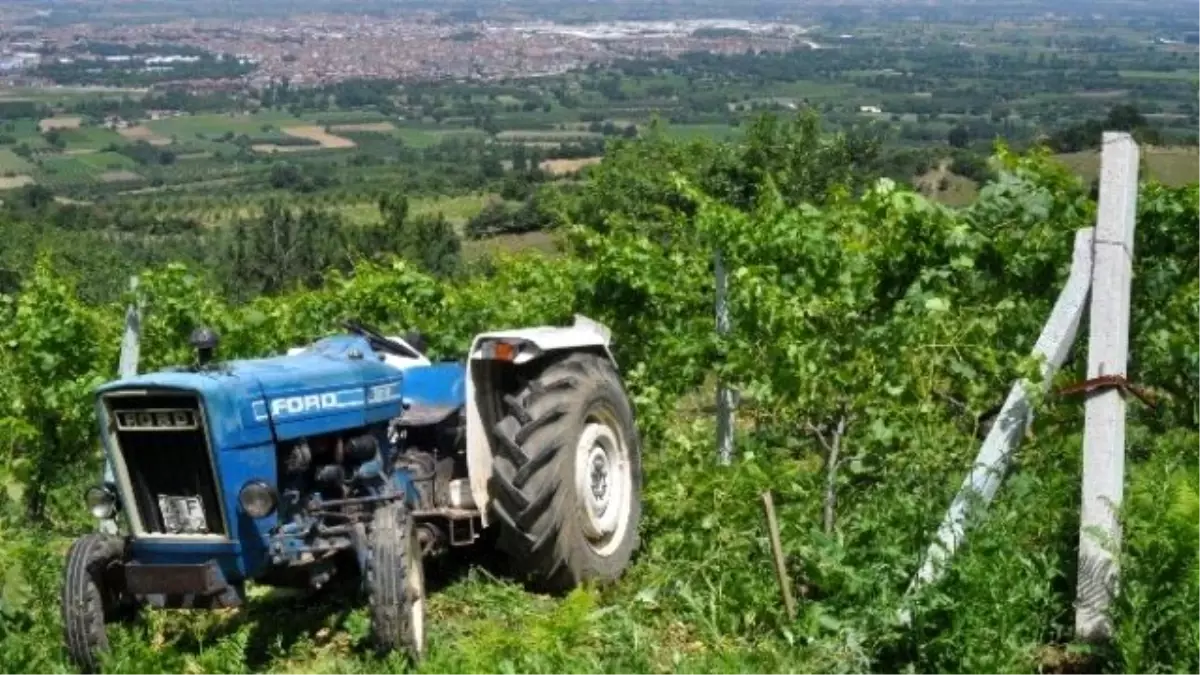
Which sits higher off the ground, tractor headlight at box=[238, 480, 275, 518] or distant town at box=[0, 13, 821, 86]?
tractor headlight at box=[238, 480, 275, 518]

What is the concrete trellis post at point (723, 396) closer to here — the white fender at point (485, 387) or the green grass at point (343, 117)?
the white fender at point (485, 387)

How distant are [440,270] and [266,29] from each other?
146552 millimetres

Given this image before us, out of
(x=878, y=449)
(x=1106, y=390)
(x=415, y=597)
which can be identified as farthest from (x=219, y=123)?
(x=1106, y=390)

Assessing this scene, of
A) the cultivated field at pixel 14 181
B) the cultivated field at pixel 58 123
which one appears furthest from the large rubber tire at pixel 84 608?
the cultivated field at pixel 58 123

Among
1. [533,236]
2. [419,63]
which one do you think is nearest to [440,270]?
[533,236]

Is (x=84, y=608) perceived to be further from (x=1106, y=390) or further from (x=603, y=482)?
(x=1106, y=390)

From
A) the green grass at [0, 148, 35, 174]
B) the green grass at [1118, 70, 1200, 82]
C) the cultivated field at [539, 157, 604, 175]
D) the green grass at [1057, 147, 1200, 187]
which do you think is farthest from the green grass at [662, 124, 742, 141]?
the green grass at [1057, 147, 1200, 187]

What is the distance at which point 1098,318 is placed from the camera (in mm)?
5188

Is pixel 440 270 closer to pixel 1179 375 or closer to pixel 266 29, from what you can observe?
pixel 1179 375

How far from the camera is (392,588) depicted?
5465 mm

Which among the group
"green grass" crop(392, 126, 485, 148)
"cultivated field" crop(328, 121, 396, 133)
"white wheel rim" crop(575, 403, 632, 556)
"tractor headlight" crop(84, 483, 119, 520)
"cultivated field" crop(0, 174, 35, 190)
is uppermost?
"tractor headlight" crop(84, 483, 119, 520)

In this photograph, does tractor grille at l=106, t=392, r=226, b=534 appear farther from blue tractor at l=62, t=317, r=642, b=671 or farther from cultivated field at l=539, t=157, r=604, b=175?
cultivated field at l=539, t=157, r=604, b=175

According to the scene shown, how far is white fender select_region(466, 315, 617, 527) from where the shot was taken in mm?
6602

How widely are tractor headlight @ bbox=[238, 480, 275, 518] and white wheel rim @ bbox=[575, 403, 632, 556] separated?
1.53 metres
